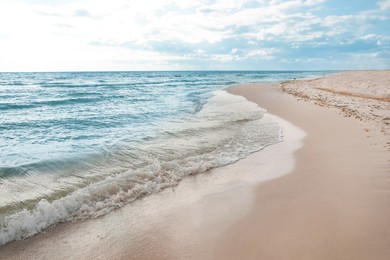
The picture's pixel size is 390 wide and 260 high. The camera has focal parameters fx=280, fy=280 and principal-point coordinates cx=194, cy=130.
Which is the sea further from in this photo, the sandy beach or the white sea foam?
the sandy beach

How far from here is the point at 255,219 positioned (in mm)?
4566

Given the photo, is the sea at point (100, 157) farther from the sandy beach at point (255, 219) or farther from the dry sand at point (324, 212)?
the dry sand at point (324, 212)

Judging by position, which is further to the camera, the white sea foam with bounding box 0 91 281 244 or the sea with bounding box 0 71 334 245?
the sea with bounding box 0 71 334 245

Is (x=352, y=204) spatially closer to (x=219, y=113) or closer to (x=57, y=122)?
(x=219, y=113)

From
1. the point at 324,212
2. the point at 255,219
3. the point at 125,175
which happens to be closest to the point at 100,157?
the point at 125,175

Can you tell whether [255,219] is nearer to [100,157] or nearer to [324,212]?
[324,212]

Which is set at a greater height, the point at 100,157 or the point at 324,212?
the point at 324,212

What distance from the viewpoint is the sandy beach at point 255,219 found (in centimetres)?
375

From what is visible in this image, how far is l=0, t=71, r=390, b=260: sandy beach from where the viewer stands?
3.75 m

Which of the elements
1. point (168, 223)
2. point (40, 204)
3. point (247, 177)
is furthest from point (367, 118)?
point (40, 204)

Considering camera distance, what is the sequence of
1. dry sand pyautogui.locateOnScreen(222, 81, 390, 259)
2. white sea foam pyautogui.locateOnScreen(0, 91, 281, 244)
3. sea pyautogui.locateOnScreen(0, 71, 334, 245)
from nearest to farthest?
dry sand pyautogui.locateOnScreen(222, 81, 390, 259) → white sea foam pyautogui.locateOnScreen(0, 91, 281, 244) → sea pyautogui.locateOnScreen(0, 71, 334, 245)

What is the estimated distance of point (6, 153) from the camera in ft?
28.5

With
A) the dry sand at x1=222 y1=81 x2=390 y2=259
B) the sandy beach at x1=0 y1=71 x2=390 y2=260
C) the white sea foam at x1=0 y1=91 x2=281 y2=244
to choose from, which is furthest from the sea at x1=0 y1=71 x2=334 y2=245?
the dry sand at x1=222 y1=81 x2=390 y2=259

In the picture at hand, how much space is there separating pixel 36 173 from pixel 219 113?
10918 millimetres
